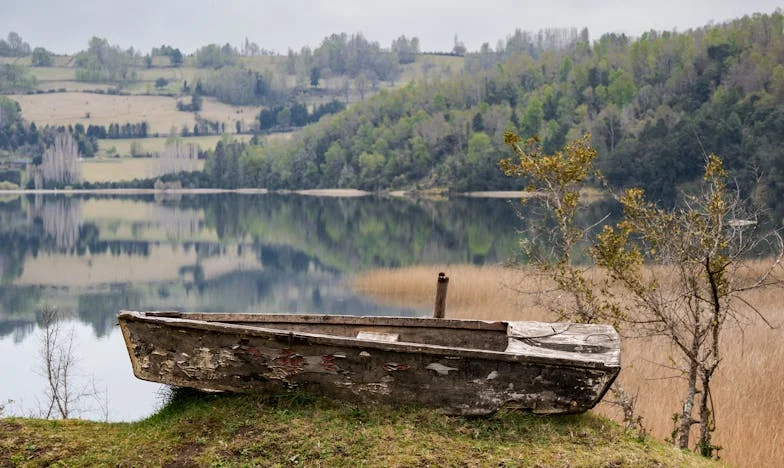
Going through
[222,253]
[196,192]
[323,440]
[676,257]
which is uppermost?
[676,257]

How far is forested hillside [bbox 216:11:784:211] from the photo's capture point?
85938 mm

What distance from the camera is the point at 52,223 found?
87.6 meters

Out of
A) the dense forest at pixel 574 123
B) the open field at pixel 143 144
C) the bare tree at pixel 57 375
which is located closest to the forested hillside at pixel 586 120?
the dense forest at pixel 574 123

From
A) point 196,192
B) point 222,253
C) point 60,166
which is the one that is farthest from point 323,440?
point 60,166

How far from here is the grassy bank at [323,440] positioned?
353 inches

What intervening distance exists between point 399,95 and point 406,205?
6629 centimetres

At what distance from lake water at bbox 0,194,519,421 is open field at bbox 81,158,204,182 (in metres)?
63.3

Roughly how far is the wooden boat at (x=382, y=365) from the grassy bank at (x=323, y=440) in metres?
0.18

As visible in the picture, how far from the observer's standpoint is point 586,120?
127 metres

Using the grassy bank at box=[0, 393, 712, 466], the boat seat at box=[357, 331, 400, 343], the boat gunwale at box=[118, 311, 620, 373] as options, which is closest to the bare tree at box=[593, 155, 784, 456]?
the boat gunwale at box=[118, 311, 620, 373]

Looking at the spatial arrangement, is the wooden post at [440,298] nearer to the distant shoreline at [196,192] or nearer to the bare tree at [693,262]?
the bare tree at [693,262]

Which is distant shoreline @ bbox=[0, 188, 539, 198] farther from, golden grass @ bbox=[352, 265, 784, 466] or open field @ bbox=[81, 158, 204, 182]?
golden grass @ bbox=[352, 265, 784, 466]

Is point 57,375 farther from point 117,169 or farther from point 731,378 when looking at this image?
point 117,169

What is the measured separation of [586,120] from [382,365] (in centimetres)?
12143
